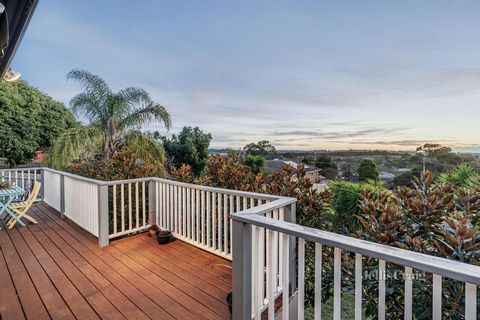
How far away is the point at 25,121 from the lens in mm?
11633

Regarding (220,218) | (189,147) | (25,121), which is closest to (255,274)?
(220,218)

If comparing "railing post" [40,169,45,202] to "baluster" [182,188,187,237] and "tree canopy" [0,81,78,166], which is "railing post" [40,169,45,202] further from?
"tree canopy" [0,81,78,166]

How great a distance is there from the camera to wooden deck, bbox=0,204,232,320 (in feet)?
7.73

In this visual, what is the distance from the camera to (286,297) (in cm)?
177

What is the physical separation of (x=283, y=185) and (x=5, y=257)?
3.94 meters

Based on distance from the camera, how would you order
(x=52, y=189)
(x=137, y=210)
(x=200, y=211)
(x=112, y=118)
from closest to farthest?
→ 1. (x=200, y=211)
2. (x=137, y=210)
3. (x=52, y=189)
4. (x=112, y=118)

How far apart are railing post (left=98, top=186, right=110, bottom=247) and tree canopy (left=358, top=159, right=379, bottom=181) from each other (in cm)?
424

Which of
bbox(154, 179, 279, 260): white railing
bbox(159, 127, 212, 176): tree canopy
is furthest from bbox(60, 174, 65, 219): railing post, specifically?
bbox(159, 127, 212, 176): tree canopy

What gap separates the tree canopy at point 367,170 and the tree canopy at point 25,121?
11.5m

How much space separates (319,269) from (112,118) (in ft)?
25.4

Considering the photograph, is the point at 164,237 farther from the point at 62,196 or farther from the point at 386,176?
the point at 386,176

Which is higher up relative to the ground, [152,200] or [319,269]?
[319,269]

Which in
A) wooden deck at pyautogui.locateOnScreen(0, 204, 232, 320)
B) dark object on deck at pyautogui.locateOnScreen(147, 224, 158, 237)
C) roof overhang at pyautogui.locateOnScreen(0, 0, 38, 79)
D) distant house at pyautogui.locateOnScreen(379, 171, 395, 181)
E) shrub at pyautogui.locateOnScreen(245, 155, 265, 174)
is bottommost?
wooden deck at pyautogui.locateOnScreen(0, 204, 232, 320)

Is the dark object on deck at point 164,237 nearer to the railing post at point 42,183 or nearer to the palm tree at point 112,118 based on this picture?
the palm tree at point 112,118
